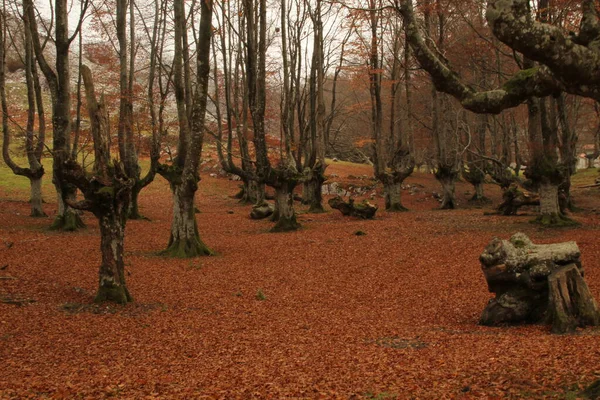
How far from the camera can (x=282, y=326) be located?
7.37 meters

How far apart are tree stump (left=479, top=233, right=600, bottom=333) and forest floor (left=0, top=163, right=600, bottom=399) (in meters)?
0.33

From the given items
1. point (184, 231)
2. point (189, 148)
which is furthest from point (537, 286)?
point (184, 231)

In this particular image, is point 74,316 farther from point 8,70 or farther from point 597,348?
point 8,70

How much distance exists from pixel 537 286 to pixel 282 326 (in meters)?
3.50

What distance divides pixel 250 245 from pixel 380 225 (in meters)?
5.69

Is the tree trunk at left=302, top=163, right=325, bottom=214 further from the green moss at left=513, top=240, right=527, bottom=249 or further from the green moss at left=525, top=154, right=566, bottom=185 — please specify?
the green moss at left=513, top=240, right=527, bottom=249

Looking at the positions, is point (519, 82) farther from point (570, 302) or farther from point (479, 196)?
point (479, 196)

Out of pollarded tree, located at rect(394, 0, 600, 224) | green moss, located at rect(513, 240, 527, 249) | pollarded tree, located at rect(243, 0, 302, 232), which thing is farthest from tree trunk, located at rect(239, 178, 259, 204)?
pollarded tree, located at rect(394, 0, 600, 224)

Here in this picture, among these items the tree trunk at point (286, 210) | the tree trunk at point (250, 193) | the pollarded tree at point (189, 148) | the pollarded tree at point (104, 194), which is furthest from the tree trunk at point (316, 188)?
the pollarded tree at point (104, 194)

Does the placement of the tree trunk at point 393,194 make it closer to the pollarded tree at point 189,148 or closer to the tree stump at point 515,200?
the tree stump at point 515,200

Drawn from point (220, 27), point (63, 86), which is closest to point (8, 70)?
point (220, 27)

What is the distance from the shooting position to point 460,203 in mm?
29359

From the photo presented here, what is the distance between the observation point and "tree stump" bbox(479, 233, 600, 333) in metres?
Answer: 6.32

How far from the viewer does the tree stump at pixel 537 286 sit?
6.32 m
